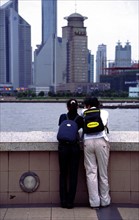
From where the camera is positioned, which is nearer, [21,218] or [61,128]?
[21,218]

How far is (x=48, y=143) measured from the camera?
19.7 ft

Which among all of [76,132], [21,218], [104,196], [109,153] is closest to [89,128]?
[76,132]

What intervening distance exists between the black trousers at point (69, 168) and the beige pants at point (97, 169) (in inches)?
5.6

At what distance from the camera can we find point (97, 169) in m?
5.92

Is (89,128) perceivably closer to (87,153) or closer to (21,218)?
(87,153)

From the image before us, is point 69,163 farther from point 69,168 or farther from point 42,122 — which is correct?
point 42,122

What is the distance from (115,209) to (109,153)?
0.75m

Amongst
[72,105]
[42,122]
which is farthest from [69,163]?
[42,122]

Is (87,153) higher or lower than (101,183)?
higher

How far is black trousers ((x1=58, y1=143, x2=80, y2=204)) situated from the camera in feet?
19.1

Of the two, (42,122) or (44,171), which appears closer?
(44,171)

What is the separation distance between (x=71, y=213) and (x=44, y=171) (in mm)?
730

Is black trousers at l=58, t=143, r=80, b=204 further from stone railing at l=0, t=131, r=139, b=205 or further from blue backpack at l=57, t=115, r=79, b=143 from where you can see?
stone railing at l=0, t=131, r=139, b=205

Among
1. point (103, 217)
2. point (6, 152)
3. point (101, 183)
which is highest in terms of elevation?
point (6, 152)
